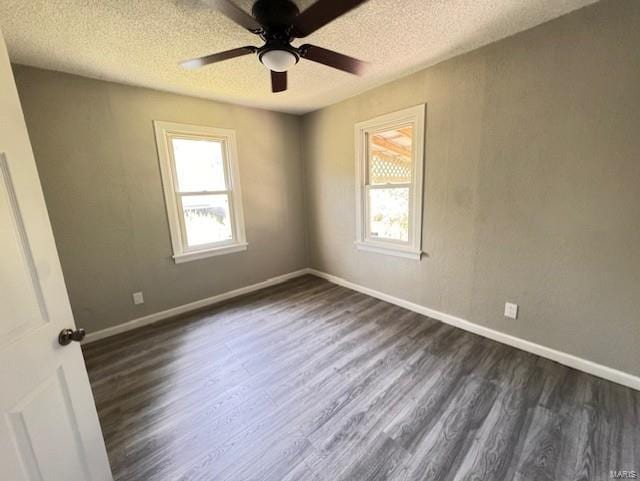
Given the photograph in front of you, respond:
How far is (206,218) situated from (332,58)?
7.61ft

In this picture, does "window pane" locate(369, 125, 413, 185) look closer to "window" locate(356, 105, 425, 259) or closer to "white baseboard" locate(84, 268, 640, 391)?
"window" locate(356, 105, 425, 259)

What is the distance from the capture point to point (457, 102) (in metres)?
2.28

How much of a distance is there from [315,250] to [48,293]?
3335 millimetres

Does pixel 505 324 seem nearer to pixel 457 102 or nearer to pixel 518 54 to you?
pixel 457 102

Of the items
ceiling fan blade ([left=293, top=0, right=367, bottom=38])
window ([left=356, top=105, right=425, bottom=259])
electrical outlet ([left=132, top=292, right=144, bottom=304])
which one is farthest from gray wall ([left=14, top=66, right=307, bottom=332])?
ceiling fan blade ([left=293, top=0, right=367, bottom=38])

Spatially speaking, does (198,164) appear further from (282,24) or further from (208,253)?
(282,24)

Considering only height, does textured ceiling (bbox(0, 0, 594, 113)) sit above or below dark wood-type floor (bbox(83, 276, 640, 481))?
above

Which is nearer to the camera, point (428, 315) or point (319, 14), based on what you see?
point (319, 14)

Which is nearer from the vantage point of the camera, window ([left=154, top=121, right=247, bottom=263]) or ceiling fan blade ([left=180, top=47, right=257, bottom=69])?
ceiling fan blade ([left=180, top=47, right=257, bottom=69])

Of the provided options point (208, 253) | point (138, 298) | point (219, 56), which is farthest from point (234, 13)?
point (138, 298)

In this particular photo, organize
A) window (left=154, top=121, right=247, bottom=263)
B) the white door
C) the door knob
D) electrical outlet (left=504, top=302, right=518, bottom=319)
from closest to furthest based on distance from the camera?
1. the white door
2. the door knob
3. electrical outlet (left=504, top=302, right=518, bottom=319)
4. window (left=154, top=121, right=247, bottom=263)

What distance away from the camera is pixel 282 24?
1.46 meters

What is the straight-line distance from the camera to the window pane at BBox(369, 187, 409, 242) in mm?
2900

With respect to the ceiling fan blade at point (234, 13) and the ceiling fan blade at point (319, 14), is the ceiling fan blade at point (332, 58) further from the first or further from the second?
the ceiling fan blade at point (234, 13)
